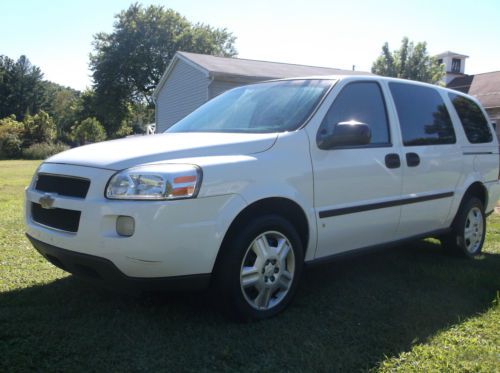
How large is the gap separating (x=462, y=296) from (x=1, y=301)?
3.64 meters

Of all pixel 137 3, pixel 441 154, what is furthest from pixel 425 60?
pixel 441 154

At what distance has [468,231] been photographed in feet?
17.3

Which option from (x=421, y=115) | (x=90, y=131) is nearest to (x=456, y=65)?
(x=90, y=131)

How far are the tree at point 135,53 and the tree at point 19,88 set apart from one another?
71.3ft

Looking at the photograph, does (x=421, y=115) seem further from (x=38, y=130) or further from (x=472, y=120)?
(x=38, y=130)

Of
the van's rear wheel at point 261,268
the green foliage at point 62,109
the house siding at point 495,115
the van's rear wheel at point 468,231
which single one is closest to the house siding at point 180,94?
the van's rear wheel at point 468,231

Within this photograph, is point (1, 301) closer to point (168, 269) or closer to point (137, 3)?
point (168, 269)

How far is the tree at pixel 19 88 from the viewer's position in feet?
189

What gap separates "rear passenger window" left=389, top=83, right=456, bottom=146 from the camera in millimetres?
4340

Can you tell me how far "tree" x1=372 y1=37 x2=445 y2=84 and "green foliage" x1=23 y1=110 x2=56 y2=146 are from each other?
27.4 metres

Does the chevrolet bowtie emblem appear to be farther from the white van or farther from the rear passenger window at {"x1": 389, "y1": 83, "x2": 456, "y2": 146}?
the rear passenger window at {"x1": 389, "y1": 83, "x2": 456, "y2": 146}

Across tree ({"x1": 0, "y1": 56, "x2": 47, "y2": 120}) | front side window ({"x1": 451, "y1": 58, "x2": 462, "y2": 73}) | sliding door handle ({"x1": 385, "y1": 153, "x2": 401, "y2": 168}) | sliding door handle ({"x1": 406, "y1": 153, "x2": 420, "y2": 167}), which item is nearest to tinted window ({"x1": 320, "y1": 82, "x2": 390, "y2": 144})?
sliding door handle ({"x1": 385, "y1": 153, "x2": 401, "y2": 168})

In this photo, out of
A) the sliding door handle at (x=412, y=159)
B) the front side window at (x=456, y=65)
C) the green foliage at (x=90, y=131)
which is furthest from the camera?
the front side window at (x=456, y=65)

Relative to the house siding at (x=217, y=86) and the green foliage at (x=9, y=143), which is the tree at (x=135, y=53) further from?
the house siding at (x=217, y=86)
